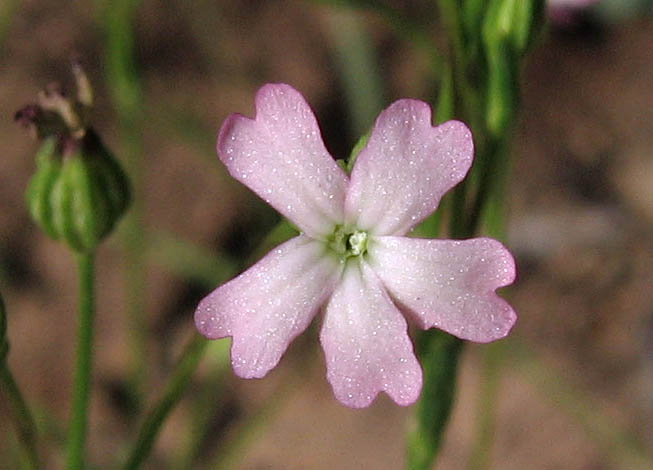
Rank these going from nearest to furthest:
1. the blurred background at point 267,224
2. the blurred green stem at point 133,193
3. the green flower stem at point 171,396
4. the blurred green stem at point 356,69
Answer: the green flower stem at point 171,396, the blurred green stem at point 133,193, the blurred background at point 267,224, the blurred green stem at point 356,69

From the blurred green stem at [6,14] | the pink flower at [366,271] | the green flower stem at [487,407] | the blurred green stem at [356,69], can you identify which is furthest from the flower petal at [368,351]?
the blurred green stem at [6,14]

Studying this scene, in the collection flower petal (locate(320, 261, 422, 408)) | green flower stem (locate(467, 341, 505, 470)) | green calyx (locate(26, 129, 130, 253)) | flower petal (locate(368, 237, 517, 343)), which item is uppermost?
green calyx (locate(26, 129, 130, 253))

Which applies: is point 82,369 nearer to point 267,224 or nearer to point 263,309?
point 263,309

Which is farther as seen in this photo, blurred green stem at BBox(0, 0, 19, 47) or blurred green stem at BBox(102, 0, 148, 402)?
blurred green stem at BBox(0, 0, 19, 47)

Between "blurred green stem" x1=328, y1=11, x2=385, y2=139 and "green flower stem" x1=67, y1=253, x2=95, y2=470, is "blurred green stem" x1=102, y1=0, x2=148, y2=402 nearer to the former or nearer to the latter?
"blurred green stem" x1=328, y1=11, x2=385, y2=139

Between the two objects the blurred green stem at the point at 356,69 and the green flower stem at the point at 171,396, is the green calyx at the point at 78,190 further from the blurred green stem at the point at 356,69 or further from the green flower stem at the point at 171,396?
the blurred green stem at the point at 356,69

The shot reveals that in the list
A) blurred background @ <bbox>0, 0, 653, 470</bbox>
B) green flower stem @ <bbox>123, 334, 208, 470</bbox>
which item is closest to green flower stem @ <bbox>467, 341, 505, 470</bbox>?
blurred background @ <bbox>0, 0, 653, 470</bbox>
